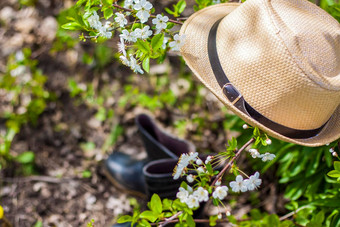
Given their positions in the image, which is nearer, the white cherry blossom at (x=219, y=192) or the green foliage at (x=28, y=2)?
the white cherry blossom at (x=219, y=192)

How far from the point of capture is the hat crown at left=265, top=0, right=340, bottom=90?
3.99 ft

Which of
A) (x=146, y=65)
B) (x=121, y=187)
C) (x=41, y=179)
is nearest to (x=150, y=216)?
(x=146, y=65)

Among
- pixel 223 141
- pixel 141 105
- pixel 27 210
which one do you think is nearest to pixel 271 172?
pixel 223 141

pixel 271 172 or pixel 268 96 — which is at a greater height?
pixel 268 96

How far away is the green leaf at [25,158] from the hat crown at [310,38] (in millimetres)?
1831

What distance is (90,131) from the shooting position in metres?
2.63

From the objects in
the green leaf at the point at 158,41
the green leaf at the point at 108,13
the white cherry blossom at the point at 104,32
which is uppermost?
the green leaf at the point at 108,13

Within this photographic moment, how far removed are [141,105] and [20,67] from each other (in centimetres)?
98

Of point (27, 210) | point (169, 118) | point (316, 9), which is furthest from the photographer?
point (169, 118)

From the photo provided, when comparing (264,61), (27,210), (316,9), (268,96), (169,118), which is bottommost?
(27,210)

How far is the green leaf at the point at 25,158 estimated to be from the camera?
91.7 inches

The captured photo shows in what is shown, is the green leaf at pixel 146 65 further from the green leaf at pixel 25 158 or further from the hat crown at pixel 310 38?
the green leaf at pixel 25 158

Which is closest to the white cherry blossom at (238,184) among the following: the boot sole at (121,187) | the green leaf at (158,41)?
the green leaf at (158,41)

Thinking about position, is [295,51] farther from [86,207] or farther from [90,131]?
[90,131]
